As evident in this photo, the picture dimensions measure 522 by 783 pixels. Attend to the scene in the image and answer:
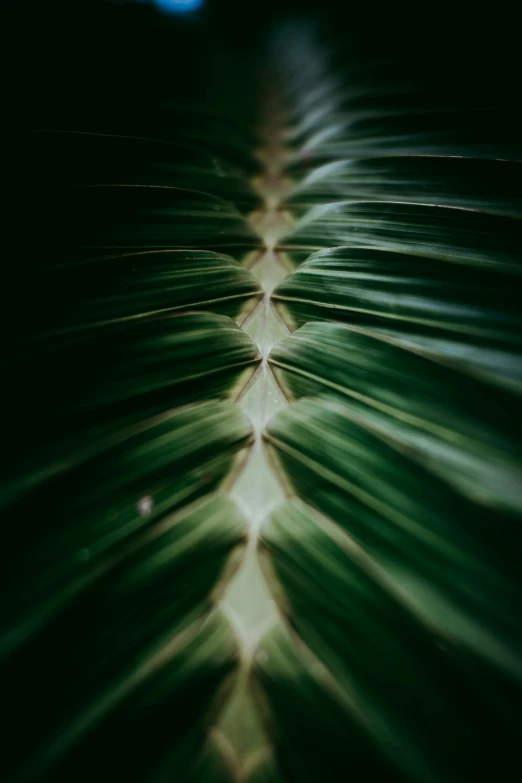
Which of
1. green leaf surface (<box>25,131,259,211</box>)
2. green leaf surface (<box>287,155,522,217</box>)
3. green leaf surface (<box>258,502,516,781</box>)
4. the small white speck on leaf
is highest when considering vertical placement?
green leaf surface (<box>25,131,259,211</box>)

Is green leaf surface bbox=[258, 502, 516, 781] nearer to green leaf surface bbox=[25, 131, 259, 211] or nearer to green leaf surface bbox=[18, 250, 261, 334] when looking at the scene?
green leaf surface bbox=[18, 250, 261, 334]

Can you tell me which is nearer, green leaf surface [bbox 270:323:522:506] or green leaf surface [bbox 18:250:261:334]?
green leaf surface [bbox 270:323:522:506]

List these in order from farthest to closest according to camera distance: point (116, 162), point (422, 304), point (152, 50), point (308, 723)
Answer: point (152, 50)
point (116, 162)
point (422, 304)
point (308, 723)

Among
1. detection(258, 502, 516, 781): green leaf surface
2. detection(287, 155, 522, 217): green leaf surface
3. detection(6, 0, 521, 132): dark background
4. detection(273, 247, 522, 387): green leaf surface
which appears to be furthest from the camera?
detection(6, 0, 521, 132): dark background

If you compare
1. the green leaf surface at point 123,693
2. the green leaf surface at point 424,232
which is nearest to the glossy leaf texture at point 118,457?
the green leaf surface at point 123,693

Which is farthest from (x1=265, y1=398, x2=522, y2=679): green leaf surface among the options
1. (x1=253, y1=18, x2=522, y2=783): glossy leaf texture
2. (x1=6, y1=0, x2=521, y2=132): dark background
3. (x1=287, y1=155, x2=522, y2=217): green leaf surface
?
(x1=6, y1=0, x2=521, y2=132): dark background

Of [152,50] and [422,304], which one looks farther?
[152,50]

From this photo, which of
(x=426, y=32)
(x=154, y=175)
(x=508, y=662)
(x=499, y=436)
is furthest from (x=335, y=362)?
(x=426, y=32)

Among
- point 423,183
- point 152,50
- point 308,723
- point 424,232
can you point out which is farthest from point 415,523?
point 152,50

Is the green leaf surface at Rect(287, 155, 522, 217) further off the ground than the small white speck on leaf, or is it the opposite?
the green leaf surface at Rect(287, 155, 522, 217)

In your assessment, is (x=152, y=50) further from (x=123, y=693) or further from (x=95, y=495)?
(x=123, y=693)

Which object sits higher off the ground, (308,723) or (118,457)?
(118,457)
